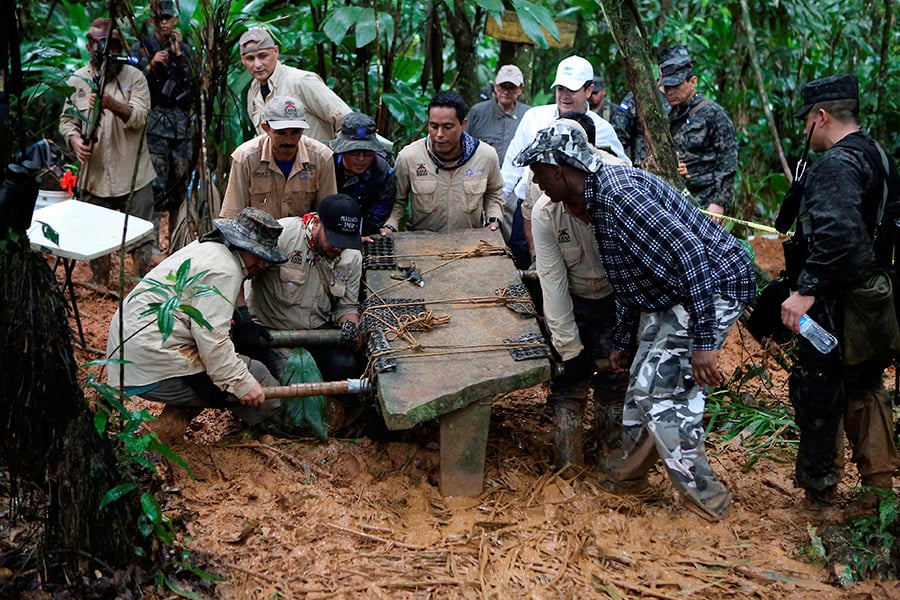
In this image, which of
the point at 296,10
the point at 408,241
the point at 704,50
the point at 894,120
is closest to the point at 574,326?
the point at 408,241

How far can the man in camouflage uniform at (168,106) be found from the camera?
6762 mm

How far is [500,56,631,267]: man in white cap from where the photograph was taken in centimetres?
584

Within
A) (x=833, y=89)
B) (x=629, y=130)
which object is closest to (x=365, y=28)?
(x=629, y=130)

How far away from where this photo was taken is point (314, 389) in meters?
4.35

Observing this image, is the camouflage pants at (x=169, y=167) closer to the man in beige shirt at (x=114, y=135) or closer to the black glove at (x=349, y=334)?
the man in beige shirt at (x=114, y=135)

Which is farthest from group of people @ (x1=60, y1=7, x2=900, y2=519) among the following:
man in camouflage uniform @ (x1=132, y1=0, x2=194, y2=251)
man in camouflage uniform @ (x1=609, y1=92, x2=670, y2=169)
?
man in camouflage uniform @ (x1=609, y1=92, x2=670, y2=169)

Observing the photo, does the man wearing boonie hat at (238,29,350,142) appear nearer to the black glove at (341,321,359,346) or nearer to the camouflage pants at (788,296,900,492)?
the black glove at (341,321,359,346)

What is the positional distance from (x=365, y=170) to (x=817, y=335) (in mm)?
2910

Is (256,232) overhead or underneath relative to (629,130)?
underneath

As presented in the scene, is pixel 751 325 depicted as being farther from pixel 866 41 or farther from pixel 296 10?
pixel 866 41

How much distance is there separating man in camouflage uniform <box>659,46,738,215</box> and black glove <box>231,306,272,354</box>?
10.6 feet

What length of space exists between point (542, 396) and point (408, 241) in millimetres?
1323

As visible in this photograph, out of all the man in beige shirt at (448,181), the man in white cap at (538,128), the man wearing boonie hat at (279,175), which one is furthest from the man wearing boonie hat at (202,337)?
the man in white cap at (538,128)

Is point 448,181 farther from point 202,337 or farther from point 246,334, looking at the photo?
point 202,337
